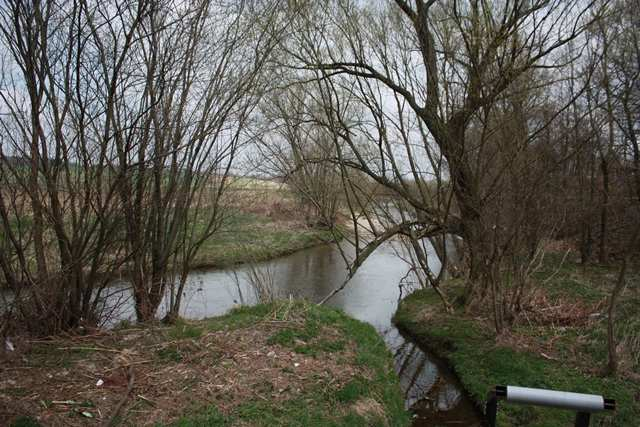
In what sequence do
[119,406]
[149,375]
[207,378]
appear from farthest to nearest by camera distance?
[207,378] → [149,375] → [119,406]

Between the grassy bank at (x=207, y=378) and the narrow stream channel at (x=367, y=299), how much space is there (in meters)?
0.96

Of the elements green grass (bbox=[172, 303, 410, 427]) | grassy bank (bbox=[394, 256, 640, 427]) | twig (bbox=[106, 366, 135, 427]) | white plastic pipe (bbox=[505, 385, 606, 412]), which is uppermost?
white plastic pipe (bbox=[505, 385, 606, 412])

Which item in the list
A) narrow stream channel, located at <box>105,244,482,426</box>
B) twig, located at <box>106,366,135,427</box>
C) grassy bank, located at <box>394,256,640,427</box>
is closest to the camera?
twig, located at <box>106,366,135,427</box>

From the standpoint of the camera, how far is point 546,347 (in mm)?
6617

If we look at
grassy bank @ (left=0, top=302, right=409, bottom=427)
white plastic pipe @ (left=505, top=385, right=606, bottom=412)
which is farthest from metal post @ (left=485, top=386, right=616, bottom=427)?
grassy bank @ (left=0, top=302, right=409, bottom=427)

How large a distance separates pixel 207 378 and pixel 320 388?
3.72ft

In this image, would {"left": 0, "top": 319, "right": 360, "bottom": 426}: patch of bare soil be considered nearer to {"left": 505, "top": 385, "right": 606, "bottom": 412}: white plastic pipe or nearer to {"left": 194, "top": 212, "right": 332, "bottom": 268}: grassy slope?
{"left": 505, "top": 385, "right": 606, "bottom": 412}: white plastic pipe

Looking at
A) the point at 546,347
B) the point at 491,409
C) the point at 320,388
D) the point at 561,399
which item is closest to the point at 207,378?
the point at 320,388

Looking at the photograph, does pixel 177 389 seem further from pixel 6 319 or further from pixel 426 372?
pixel 426 372

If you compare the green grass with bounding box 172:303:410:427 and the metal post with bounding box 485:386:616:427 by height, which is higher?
the metal post with bounding box 485:386:616:427

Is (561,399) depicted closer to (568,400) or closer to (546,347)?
(568,400)

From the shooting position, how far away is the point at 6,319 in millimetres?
4449

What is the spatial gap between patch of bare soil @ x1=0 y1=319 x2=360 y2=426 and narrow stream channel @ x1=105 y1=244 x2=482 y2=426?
1372mm

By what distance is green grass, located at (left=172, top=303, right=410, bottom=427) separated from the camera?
4023 millimetres
